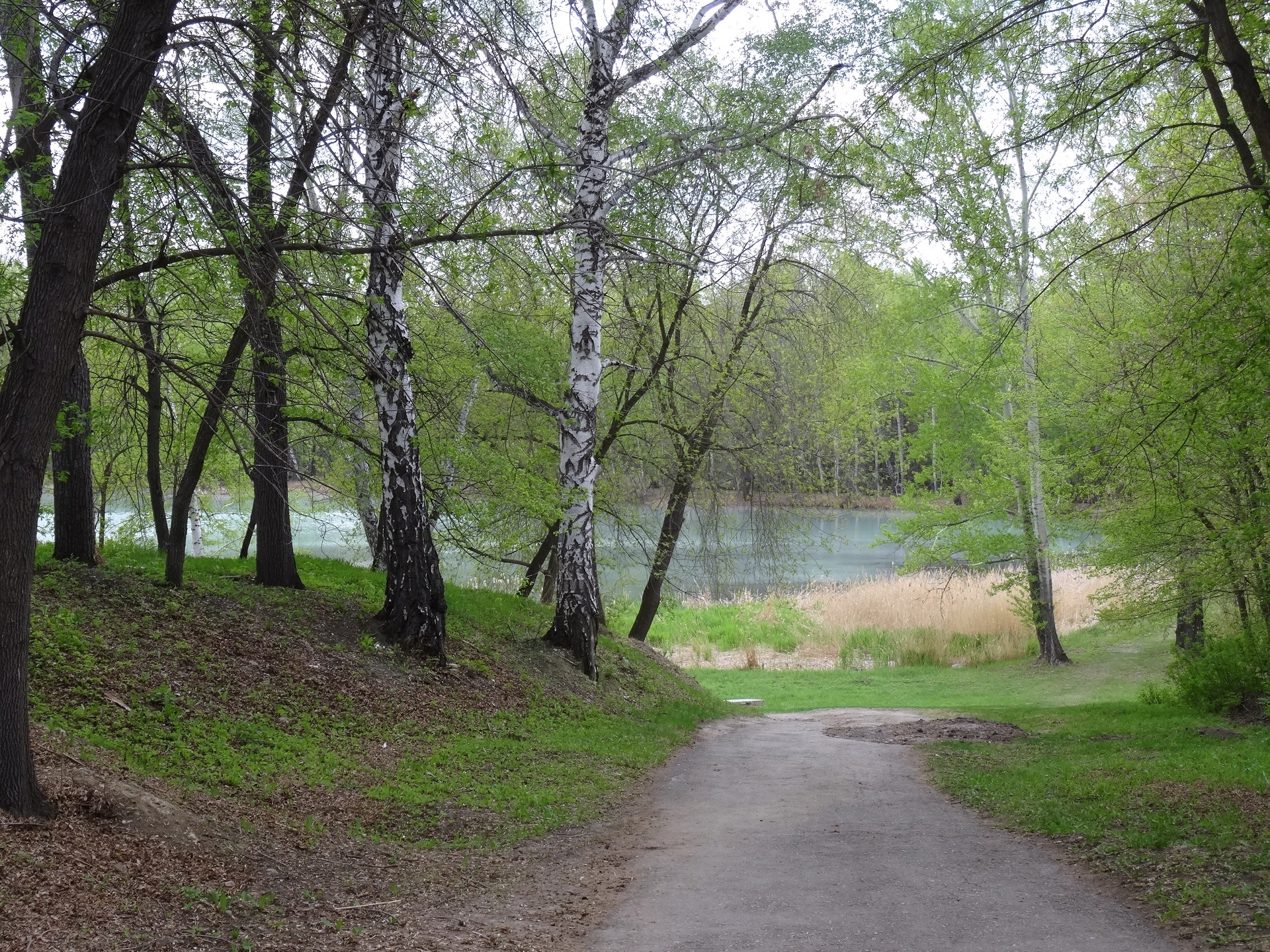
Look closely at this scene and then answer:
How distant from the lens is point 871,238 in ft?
49.6

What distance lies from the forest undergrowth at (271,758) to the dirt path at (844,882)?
90 cm

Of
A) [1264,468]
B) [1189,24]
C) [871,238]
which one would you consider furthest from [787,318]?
[1189,24]

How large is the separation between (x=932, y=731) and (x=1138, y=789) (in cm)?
522

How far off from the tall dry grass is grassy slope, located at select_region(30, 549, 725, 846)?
1136cm

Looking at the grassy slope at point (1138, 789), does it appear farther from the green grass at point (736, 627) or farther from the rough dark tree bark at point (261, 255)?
the green grass at point (736, 627)

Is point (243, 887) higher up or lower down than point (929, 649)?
higher up

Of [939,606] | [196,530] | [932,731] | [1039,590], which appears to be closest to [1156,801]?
[932,731]

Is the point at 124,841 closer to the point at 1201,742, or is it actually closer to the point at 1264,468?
the point at 1201,742

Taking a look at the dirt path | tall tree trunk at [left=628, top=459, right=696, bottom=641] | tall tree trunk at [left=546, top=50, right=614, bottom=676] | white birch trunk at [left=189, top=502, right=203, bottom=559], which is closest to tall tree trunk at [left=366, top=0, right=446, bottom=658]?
tall tree trunk at [left=546, top=50, right=614, bottom=676]

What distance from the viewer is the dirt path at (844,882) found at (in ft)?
15.4

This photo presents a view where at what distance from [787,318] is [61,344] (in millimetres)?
11769

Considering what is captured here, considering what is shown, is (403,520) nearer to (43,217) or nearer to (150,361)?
(150,361)

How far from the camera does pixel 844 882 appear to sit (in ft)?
18.4

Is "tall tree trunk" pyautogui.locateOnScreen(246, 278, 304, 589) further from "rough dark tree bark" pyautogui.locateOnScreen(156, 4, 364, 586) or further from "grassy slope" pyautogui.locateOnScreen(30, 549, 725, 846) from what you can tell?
"grassy slope" pyautogui.locateOnScreen(30, 549, 725, 846)
